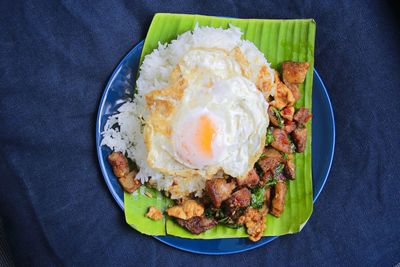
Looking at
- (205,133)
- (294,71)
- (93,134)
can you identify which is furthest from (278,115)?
(93,134)

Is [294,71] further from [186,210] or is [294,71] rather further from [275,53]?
[186,210]

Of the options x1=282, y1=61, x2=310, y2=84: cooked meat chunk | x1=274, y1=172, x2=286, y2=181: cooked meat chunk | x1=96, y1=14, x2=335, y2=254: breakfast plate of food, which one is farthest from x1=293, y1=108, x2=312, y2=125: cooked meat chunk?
x1=274, y1=172, x2=286, y2=181: cooked meat chunk

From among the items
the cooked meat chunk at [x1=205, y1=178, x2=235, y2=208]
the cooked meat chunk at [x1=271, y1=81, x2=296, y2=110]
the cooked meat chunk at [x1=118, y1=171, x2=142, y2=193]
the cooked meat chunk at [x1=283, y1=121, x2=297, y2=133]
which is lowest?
the cooked meat chunk at [x1=118, y1=171, x2=142, y2=193]

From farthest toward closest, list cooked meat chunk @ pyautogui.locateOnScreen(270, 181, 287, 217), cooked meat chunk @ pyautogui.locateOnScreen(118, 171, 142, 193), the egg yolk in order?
cooked meat chunk @ pyautogui.locateOnScreen(270, 181, 287, 217), cooked meat chunk @ pyautogui.locateOnScreen(118, 171, 142, 193), the egg yolk

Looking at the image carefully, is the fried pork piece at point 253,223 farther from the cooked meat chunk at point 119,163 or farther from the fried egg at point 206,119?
the cooked meat chunk at point 119,163

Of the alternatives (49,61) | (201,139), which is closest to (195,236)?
(201,139)

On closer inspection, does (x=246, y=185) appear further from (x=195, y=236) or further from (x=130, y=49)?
Result: (x=130, y=49)

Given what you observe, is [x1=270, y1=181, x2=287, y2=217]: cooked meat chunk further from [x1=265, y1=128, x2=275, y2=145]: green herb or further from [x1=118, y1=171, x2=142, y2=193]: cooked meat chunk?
[x1=118, y1=171, x2=142, y2=193]: cooked meat chunk
